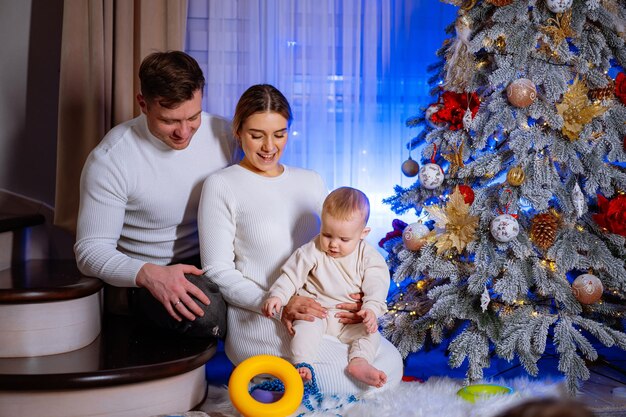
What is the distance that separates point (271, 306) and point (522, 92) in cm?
124

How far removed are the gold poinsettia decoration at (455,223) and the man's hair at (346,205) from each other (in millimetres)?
489

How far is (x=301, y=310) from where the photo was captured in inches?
86.4

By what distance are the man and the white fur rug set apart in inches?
12.1

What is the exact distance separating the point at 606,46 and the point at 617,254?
0.83 meters

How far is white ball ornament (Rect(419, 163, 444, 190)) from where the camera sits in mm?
2656

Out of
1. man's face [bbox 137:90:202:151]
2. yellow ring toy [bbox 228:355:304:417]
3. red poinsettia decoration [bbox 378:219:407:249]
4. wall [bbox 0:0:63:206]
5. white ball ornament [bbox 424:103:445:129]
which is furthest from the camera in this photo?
wall [bbox 0:0:63:206]

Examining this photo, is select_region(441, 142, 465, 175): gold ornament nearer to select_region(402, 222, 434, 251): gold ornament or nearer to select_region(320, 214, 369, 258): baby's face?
select_region(402, 222, 434, 251): gold ornament

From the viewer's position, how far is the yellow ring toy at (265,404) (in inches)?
78.7

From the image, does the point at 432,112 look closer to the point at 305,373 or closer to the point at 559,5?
the point at 559,5

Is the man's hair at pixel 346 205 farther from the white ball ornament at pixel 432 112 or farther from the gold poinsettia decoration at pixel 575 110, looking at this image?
the gold poinsettia decoration at pixel 575 110

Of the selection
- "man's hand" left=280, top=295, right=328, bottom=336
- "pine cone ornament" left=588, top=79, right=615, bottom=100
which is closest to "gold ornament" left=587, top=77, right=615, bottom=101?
"pine cone ornament" left=588, top=79, right=615, bottom=100

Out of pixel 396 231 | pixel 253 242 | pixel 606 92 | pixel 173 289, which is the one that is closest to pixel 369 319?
pixel 253 242

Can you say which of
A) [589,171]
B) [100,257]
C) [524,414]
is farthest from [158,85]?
[524,414]

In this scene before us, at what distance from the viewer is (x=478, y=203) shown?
8.55ft
